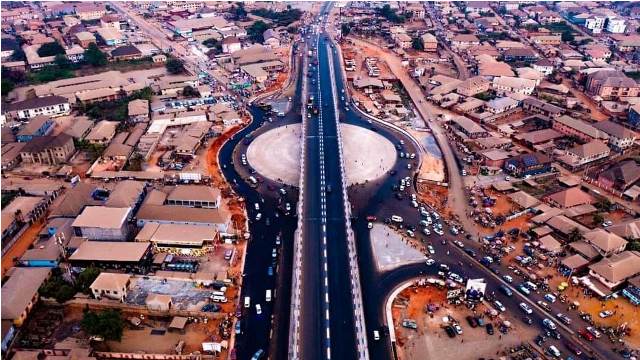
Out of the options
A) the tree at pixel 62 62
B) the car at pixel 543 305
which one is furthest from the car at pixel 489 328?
the tree at pixel 62 62

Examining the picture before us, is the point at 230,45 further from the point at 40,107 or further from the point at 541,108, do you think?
the point at 541,108

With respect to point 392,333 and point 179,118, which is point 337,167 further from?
point 179,118

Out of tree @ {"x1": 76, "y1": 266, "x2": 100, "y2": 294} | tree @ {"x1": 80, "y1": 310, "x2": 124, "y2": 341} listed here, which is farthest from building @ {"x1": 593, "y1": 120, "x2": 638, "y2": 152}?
tree @ {"x1": 76, "y1": 266, "x2": 100, "y2": 294}

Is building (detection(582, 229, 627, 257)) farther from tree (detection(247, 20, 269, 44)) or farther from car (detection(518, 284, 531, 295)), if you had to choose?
tree (detection(247, 20, 269, 44))

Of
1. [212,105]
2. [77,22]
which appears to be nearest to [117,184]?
[212,105]

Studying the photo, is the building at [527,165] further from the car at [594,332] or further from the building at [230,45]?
the building at [230,45]

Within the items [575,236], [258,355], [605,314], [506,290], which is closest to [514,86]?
[575,236]
